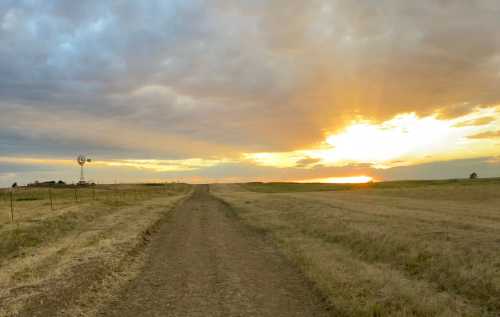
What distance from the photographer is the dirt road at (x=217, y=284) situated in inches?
378

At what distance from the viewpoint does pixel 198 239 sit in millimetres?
20750

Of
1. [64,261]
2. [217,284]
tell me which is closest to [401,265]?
[217,284]

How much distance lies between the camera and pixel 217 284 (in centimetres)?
1180

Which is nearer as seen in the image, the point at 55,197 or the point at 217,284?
the point at 217,284

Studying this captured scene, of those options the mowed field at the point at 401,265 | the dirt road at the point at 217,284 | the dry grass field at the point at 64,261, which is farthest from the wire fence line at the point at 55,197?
the mowed field at the point at 401,265

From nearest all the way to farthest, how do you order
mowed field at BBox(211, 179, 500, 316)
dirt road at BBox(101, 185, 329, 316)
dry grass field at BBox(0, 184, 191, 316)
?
dirt road at BBox(101, 185, 329, 316), mowed field at BBox(211, 179, 500, 316), dry grass field at BBox(0, 184, 191, 316)

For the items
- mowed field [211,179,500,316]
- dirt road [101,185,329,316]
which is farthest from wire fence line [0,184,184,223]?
mowed field [211,179,500,316]

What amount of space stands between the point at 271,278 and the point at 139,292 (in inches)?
159

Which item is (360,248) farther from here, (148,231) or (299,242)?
(148,231)

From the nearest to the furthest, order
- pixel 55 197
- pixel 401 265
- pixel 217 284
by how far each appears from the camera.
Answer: pixel 217 284 → pixel 401 265 → pixel 55 197

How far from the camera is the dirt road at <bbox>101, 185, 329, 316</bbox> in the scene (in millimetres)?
9609

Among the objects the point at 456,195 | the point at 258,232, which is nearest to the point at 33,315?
the point at 258,232

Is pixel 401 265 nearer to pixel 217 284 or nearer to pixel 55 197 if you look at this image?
pixel 217 284

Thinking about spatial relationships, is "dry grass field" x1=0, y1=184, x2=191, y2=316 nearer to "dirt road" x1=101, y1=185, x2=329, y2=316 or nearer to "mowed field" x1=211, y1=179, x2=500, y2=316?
"dirt road" x1=101, y1=185, x2=329, y2=316
